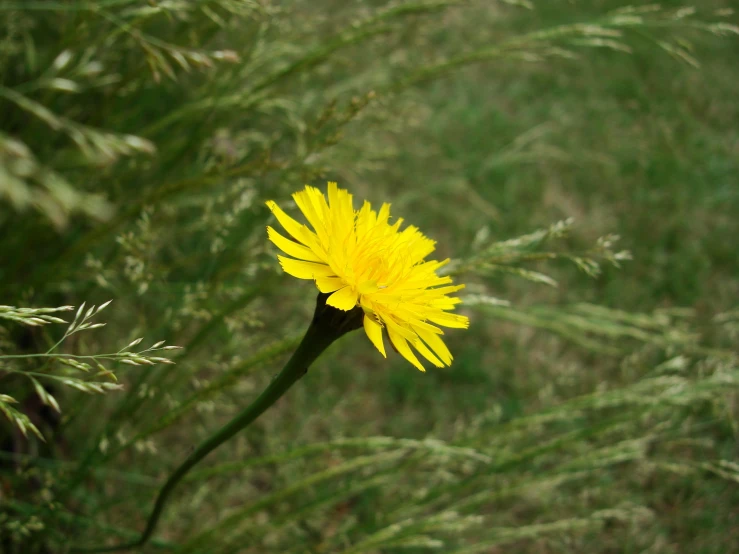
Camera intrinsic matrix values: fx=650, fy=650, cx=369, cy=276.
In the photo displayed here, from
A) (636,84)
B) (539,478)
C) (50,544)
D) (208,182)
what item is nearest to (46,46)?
(208,182)

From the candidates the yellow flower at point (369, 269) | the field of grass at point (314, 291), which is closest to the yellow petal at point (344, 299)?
the yellow flower at point (369, 269)

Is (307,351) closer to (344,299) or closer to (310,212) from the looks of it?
(344,299)

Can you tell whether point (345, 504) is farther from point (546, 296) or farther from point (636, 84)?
point (636, 84)

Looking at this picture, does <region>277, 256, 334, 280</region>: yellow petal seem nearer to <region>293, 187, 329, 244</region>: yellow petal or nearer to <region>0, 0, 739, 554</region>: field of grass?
<region>293, 187, 329, 244</region>: yellow petal

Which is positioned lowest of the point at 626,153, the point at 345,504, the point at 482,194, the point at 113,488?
the point at 345,504

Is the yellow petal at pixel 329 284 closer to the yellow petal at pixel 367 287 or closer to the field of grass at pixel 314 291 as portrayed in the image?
the yellow petal at pixel 367 287

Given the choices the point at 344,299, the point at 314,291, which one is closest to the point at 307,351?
the point at 344,299

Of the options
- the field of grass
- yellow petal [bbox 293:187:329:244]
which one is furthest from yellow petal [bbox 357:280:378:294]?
the field of grass
